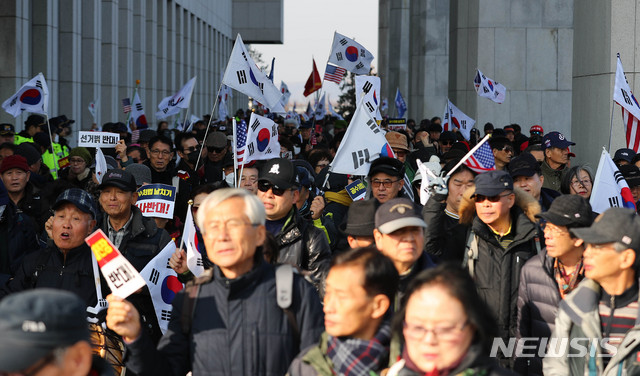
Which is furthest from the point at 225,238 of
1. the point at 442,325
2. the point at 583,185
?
the point at 583,185

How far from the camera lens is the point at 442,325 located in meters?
3.53

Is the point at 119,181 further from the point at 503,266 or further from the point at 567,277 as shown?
the point at 567,277

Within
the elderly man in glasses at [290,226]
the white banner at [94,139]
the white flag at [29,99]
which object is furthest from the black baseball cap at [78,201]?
the white flag at [29,99]

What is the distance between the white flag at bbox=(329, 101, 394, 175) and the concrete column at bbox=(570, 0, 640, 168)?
3.42 metres

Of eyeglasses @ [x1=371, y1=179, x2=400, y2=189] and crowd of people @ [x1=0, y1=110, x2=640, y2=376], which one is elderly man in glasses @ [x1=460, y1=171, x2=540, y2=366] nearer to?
crowd of people @ [x1=0, y1=110, x2=640, y2=376]

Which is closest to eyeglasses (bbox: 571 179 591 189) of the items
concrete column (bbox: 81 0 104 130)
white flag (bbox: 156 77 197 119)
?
white flag (bbox: 156 77 197 119)

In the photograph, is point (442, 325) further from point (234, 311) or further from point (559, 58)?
point (559, 58)

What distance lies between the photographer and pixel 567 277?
5.70 metres

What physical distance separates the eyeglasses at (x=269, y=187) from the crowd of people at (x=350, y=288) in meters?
0.02

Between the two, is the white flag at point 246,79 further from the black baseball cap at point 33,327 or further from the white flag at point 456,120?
the black baseball cap at point 33,327

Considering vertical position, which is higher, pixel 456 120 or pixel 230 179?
pixel 456 120

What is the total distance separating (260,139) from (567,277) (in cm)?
505

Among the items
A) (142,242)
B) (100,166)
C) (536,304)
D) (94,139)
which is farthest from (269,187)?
(94,139)

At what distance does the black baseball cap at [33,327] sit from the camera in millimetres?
3061
